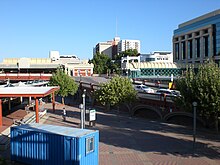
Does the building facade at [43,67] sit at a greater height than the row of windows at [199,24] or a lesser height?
lesser

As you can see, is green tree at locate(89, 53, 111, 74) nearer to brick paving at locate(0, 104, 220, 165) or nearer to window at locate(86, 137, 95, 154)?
brick paving at locate(0, 104, 220, 165)

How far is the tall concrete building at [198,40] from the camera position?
3615 inches

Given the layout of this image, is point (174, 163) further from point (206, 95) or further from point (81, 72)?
point (81, 72)

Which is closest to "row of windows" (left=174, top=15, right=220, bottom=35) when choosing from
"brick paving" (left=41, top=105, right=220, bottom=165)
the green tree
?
the green tree

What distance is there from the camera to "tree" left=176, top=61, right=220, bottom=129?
24.2 metres

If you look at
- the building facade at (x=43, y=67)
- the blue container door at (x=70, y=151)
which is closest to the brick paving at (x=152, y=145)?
the blue container door at (x=70, y=151)

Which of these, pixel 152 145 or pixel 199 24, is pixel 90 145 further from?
pixel 199 24

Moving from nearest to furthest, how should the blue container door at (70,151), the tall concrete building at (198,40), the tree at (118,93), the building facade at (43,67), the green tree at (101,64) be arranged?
the blue container door at (70,151)
the tree at (118,93)
the tall concrete building at (198,40)
the building facade at (43,67)
the green tree at (101,64)

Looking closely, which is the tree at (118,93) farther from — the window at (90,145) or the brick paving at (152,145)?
the window at (90,145)

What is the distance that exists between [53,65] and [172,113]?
3259 inches

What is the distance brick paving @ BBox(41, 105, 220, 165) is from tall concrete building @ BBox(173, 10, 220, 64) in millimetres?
57941

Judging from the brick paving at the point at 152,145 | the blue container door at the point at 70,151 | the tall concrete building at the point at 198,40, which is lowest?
the brick paving at the point at 152,145

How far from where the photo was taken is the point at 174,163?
1884 cm

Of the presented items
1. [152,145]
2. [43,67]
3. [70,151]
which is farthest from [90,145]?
[43,67]
